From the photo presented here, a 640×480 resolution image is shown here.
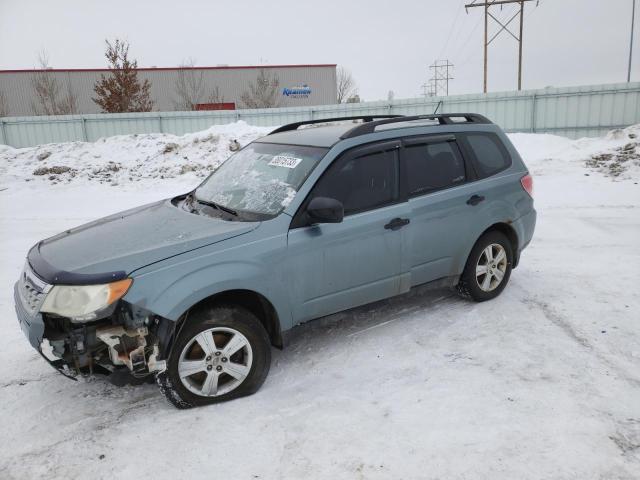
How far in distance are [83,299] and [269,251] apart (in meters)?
1.18

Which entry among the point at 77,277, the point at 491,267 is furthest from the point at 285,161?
the point at 491,267

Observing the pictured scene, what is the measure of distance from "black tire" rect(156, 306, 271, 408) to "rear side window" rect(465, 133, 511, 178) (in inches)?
104

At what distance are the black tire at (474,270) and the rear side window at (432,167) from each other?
2.10 ft

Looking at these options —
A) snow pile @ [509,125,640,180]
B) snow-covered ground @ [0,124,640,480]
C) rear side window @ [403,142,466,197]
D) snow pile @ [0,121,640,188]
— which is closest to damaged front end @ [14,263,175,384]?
snow-covered ground @ [0,124,640,480]

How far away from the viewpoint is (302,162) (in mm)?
3949

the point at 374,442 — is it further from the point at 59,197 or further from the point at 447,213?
the point at 59,197

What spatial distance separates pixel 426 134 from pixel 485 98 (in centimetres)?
1563

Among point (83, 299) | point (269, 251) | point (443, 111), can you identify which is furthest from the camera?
point (443, 111)

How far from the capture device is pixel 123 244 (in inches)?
133

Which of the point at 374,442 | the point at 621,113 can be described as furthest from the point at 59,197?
the point at 621,113

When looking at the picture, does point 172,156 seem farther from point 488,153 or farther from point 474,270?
point 474,270

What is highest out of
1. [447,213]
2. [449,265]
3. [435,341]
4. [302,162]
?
[302,162]

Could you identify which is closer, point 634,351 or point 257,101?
point 634,351

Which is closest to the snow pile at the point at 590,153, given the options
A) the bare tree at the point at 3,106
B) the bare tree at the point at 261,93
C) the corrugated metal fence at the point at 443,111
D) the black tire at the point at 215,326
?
the corrugated metal fence at the point at 443,111
